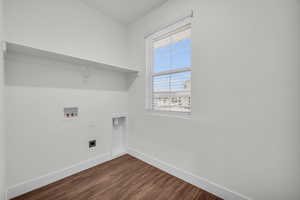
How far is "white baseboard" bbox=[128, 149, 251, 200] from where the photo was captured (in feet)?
4.26

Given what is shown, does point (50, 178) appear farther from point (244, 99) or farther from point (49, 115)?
point (244, 99)

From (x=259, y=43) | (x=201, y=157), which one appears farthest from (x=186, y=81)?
(x=201, y=157)

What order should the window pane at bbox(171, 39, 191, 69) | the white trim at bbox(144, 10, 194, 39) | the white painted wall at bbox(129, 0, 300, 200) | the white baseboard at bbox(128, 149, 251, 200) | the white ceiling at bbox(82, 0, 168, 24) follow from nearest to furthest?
the white painted wall at bbox(129, 0, 300, 200)
the white baseboard at bbox(128, 149, 251, 200)
the white trim at bbox(144, 10, 194, 39)
the window pane at bbox(171, 39, 191, 69)
the white ceiling at bbox(82, 0, 168, 24)

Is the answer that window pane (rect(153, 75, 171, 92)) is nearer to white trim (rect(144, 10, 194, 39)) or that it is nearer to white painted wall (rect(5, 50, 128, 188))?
white trim (rect(144, 10, 194, 39))

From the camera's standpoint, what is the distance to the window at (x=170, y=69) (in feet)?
5.64

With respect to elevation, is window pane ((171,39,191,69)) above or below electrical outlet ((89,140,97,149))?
above

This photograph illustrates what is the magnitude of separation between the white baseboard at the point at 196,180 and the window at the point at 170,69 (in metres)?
0.85

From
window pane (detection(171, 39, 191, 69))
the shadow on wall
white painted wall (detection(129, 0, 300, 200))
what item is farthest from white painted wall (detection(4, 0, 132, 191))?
white painted wall (detection(129, 0, 300, 200))

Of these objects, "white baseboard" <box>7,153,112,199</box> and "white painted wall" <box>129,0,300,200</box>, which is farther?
"white baseboard" <box>7,153,112,199</box>

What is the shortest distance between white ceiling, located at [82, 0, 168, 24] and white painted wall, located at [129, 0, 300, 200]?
1.23ft

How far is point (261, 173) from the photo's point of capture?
1145 millimetres

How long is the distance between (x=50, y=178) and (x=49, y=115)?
0.82 m

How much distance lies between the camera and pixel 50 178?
5.11ft

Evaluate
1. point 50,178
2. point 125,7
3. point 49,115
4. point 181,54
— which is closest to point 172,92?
point 181,54
